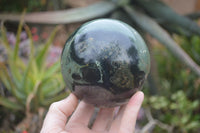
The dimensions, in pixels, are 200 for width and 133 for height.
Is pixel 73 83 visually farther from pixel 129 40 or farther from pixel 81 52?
pixel 129 40

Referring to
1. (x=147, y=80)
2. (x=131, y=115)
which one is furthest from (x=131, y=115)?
(x=147, y=80)

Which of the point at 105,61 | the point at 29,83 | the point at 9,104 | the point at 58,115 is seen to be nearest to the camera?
the point at 105,61

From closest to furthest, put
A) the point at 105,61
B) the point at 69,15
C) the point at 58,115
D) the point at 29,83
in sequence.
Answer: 1. the point at 105,61
2. the point at 58,115
3. the point at 29,83
4. the point at 69,15

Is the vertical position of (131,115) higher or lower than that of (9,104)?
higher

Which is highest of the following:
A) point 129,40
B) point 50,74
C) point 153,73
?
point 129,40

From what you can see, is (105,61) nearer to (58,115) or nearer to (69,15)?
(58,115)

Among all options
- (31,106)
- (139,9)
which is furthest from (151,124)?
(139,9)

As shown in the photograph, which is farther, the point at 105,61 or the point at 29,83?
the point at 29,83
